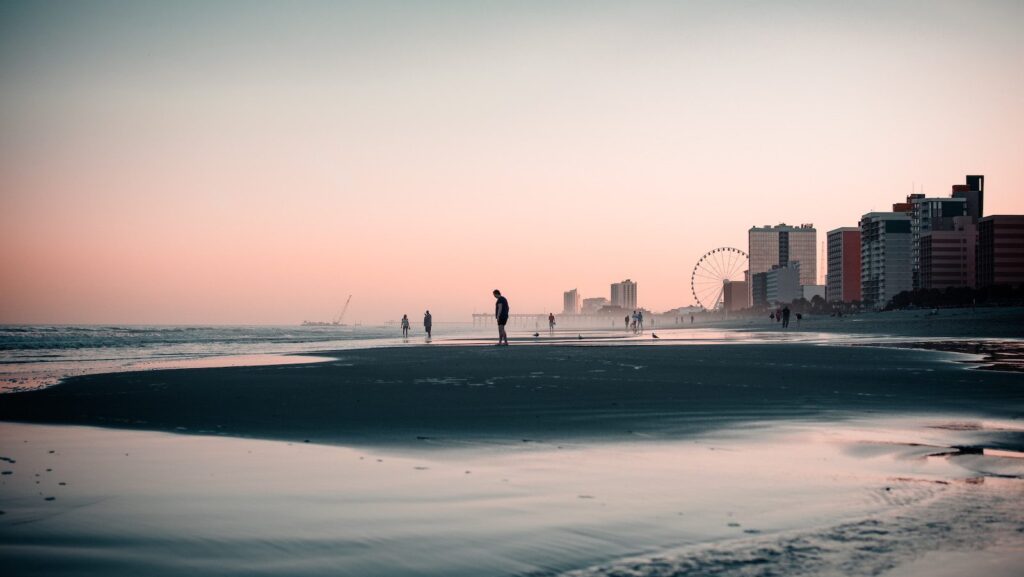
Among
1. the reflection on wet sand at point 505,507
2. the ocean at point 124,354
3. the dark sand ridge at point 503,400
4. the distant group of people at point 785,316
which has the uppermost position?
the distant group of people at point 785,316

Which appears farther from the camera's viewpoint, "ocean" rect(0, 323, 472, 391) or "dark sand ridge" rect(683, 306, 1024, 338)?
"dark sand ridge" rect(683, 306, 1024, 338)

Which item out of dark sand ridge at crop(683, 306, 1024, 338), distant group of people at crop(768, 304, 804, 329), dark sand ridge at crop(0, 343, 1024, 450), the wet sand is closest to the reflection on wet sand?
the wet sand

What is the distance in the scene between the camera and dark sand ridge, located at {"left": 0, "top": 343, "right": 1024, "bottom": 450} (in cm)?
887

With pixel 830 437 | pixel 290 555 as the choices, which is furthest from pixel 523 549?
pixel 830 437

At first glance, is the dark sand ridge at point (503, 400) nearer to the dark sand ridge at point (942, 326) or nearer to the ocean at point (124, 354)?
the ocean at point (124, 354)

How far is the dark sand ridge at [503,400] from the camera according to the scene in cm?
887

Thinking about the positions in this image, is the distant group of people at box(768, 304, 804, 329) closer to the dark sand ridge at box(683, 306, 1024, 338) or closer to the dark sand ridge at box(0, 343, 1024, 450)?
the dark sand ridge at box(683, 306, 1024, 338)

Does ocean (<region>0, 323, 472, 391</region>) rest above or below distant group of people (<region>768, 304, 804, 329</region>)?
below

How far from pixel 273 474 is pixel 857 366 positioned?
55.2ft

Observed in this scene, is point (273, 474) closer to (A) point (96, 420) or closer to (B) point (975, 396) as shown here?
(A) point (96, 420)

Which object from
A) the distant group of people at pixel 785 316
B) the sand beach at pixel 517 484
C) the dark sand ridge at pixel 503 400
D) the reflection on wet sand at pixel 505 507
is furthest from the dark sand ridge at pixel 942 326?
the reflection on wet sand at pixel 505 507

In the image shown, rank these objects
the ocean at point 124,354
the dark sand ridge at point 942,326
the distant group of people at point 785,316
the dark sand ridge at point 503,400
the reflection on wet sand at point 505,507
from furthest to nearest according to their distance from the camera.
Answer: the distant group of people at point 785,316 < the dark sand ridge at point 942,326 < the ocean at point 124,354 < the dark sand ridge at point 503,400 < the reflection on wet sand at point 505,507

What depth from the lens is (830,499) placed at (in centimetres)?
500

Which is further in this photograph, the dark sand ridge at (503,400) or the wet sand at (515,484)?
the dark sand ridge at (503,400)
